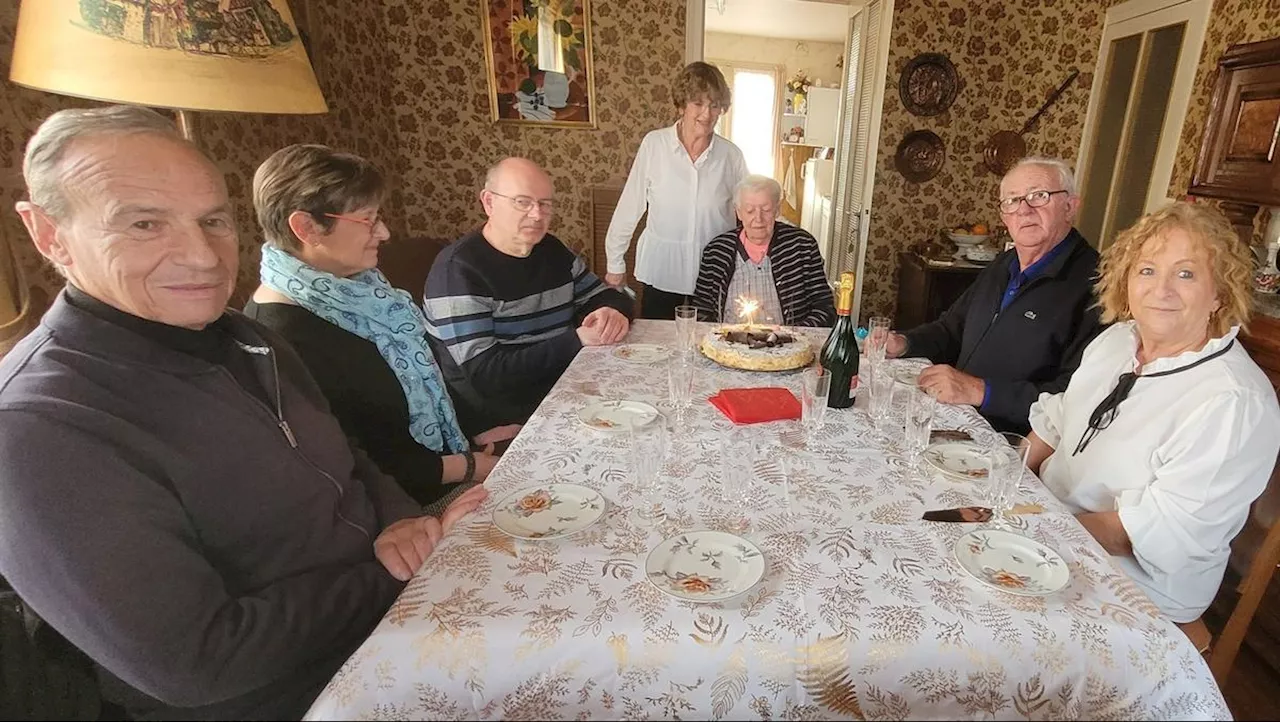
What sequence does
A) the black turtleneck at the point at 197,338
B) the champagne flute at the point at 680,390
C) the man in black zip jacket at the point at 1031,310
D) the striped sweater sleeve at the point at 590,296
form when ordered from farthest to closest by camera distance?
1. the striped sweater sleeve at the point at 590,296
2. the man in black zip jacket at the point at 1031,310
3. the champagne flute at the point at 680,390
4. the black turtleneck at the point at 197,338

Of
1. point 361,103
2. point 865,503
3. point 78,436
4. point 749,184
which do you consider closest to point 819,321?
point 749,184

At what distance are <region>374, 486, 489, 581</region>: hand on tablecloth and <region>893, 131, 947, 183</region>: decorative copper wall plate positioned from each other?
4.04 metres

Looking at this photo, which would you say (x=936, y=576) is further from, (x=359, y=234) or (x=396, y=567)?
(x=359, y=234)

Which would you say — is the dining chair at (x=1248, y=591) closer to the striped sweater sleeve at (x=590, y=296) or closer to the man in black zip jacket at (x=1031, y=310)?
the man in black zip jacket at (x=1031, y=310)

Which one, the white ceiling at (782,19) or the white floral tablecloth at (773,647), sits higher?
the white ceiling at (782,19)

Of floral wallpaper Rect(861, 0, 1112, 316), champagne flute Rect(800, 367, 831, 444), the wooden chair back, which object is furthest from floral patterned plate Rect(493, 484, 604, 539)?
floral wallpaper Rect(861, 0, 1112, 316)

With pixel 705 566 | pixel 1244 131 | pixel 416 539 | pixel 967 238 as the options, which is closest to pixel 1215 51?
pixel 1244 131

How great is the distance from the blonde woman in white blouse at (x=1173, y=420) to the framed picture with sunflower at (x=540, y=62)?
3.28 meters

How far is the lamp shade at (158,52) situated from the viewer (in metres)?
1.02

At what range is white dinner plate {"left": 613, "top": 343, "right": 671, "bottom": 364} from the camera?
181cm

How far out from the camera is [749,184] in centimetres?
239

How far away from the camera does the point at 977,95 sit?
413cm

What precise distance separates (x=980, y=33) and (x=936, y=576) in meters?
4.32

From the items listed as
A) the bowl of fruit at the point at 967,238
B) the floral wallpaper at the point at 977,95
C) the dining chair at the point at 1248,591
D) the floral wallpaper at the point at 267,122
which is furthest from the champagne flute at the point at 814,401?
the floral wallpaper at the point at 977,95
